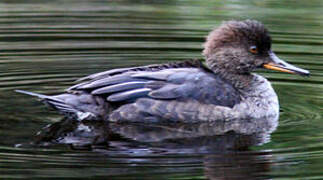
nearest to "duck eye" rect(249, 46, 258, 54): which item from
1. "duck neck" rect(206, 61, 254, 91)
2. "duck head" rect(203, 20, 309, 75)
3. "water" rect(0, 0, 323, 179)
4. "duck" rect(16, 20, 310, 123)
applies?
"duck head" rect(203, 20, 309, 75)

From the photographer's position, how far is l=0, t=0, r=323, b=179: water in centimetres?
769

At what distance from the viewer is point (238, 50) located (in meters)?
10.3

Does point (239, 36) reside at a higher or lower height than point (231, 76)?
higher

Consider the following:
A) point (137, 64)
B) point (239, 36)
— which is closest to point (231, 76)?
point (239, 36)

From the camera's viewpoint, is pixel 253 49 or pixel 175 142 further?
pixel 253 49

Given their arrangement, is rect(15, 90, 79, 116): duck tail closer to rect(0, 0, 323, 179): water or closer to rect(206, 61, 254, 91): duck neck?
rect(0, 0, 323, 179): water

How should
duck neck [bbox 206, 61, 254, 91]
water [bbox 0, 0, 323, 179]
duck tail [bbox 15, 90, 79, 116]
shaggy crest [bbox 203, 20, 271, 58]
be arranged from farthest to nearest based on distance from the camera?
duck neck [bbox 206, 61, 254, 91] → shaggy crest [bbox 203, 20, 271, 58] → duck tail [bbox 15, 90, 79, 116] → water [bbox 0, 0, 323, 179]

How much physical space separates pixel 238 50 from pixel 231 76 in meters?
0.34

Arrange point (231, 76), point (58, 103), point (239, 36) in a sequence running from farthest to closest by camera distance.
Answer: point (231, 76)
point (239, 36)
point (58, 103)

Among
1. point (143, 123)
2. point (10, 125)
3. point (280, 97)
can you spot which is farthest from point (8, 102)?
point (280, 97)

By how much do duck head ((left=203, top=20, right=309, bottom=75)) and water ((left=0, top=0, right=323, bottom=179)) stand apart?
682 millimetres

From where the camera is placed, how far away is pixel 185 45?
1384cm

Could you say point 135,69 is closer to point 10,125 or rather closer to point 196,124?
point 196,124

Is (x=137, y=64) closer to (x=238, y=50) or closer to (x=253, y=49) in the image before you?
(x=238, y=50)
